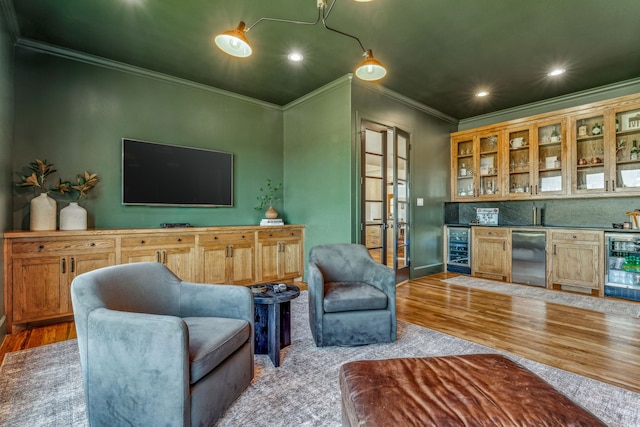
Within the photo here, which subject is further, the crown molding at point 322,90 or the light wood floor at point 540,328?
the crown molding at point 322,90

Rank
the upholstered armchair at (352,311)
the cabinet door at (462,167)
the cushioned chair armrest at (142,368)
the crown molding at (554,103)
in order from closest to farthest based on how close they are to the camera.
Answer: the cushioned chair armrest at (142,368) → the upholstered armchair at (352,311) → the crown molding at (554,103) → the cabinet door at (462,167)

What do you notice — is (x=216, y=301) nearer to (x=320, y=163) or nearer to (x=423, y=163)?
(x=320, y=163)

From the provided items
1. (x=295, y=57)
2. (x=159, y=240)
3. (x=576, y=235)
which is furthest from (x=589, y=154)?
(x=159, y=240)

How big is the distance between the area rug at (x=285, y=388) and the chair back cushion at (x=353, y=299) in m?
0.32

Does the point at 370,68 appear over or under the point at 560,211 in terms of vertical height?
over

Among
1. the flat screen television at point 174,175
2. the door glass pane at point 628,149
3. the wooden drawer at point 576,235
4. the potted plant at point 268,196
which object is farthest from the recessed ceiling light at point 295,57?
the door glass pane at point 628,149

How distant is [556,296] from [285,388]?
3922 mm

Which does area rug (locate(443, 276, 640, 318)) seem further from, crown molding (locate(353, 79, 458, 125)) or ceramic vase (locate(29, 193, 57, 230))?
ceramic vase (locate(29, 193, 57, 230))

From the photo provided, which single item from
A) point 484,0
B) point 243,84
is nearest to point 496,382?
point 484,0

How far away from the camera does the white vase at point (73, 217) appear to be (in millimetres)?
3199

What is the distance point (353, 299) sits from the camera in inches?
96.2

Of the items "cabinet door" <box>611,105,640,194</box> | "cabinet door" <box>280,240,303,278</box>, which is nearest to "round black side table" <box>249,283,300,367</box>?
"cabinet door" <box>280,240,303,278</box>

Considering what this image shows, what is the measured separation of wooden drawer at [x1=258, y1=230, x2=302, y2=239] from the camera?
14.3 ft

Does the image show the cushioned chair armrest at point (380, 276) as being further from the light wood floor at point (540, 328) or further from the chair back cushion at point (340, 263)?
the light wood floor at point (540, 328)
